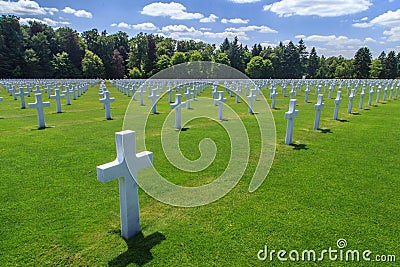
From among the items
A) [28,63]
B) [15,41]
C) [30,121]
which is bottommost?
[30,121]

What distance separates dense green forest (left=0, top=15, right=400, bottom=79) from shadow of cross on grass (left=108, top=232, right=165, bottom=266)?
45139 mm

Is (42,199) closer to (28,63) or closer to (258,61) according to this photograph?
(28,63)

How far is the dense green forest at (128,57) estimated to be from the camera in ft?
181

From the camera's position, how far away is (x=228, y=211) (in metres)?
3.79

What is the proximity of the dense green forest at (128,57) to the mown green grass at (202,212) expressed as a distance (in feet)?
139

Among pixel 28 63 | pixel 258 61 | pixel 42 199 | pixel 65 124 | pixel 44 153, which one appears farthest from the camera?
pixel 258 61

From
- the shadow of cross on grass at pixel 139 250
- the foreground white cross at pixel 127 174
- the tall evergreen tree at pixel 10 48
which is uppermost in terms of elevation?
the tall evergreen tree at pixel 10 48

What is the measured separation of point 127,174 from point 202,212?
1.33 meters


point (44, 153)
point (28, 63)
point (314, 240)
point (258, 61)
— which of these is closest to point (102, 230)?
point (314, 240)

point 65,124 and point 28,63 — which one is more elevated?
point 28,63

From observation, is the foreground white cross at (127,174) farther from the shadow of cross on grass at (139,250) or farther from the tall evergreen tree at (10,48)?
the tall evergreen tree at (10,48)

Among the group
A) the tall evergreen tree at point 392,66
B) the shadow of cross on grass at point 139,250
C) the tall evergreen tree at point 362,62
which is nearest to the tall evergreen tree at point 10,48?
the shadow of cross on grass at point 139,250

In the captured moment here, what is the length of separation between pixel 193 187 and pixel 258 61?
6801cm

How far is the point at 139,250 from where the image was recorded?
2910mm
